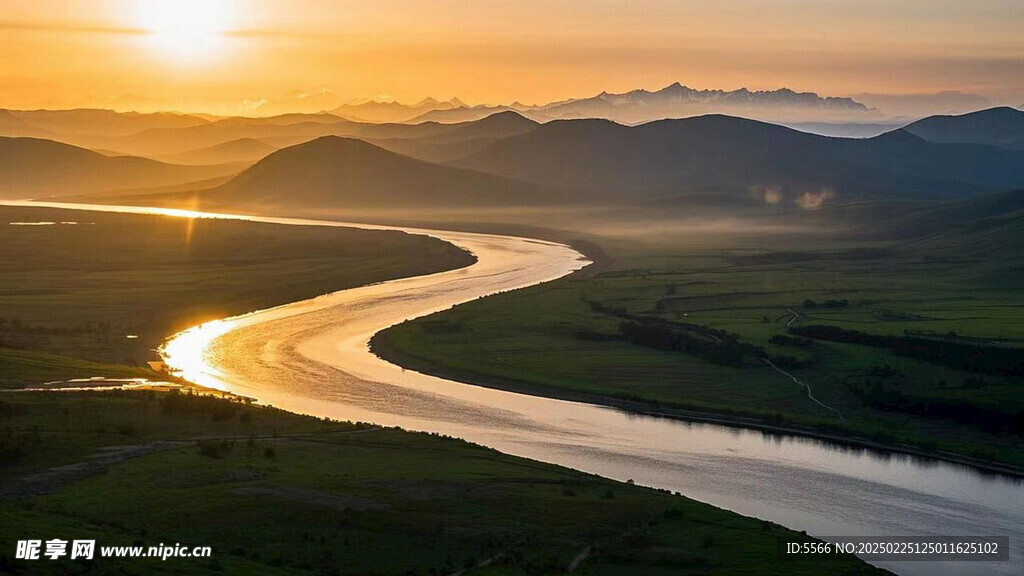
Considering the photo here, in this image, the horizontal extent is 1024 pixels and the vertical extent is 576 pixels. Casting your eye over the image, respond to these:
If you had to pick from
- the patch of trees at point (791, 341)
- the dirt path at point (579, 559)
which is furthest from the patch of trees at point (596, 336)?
the dirt path at point (579, 559)

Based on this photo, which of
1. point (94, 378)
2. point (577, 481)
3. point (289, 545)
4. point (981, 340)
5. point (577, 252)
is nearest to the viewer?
point (289, 545)

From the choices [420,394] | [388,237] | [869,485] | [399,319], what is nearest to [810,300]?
[399,319]

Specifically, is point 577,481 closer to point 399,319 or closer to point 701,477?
point 701,477

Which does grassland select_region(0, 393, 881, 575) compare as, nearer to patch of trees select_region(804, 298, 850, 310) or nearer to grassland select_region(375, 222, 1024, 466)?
grassland select_region(375, 222, 1024, 466)

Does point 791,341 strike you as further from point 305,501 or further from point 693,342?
Answer: point 305,501

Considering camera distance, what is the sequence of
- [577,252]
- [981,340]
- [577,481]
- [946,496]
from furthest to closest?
[577,252]
[981,340]
[946,496]
[577,481]
